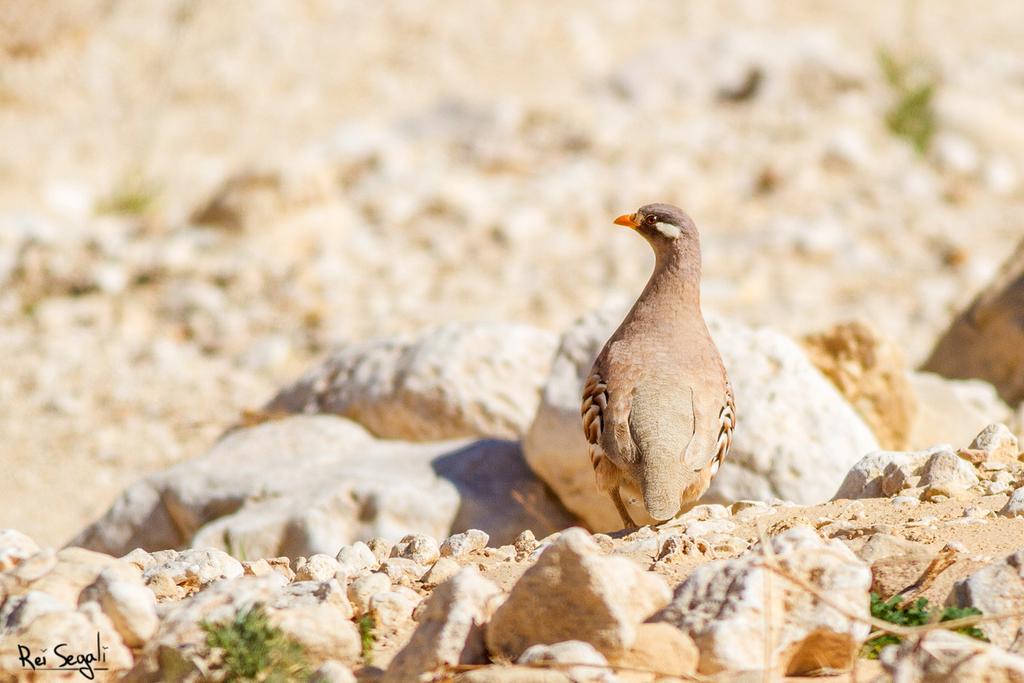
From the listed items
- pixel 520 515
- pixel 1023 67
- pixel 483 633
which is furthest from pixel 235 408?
pixel 1023 67

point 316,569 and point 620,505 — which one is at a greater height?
point 316,569

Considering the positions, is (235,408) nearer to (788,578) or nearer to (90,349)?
(90,349)

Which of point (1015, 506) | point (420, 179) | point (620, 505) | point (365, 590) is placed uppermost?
point (420, 179)

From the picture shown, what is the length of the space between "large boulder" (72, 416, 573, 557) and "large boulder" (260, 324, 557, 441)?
0.18 meters

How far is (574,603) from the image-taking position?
11.3 ft

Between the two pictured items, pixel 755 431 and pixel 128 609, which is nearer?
pixel 128 609

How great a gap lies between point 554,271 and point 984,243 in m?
4.21

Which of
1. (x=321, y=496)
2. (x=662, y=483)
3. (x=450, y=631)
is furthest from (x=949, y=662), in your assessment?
(x=321, y=496)

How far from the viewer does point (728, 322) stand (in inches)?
276

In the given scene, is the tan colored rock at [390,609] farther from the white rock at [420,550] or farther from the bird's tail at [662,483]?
the bird's tail at [662,483]

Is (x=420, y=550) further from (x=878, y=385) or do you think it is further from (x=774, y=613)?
(x=878, y=385)

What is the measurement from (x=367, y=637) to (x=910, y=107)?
1198cm

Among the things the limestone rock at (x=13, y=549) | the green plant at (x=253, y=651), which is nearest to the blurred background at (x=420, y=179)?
the limestone rock at (x=13, y=549)

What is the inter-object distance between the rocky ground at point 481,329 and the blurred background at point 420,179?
0.05m
